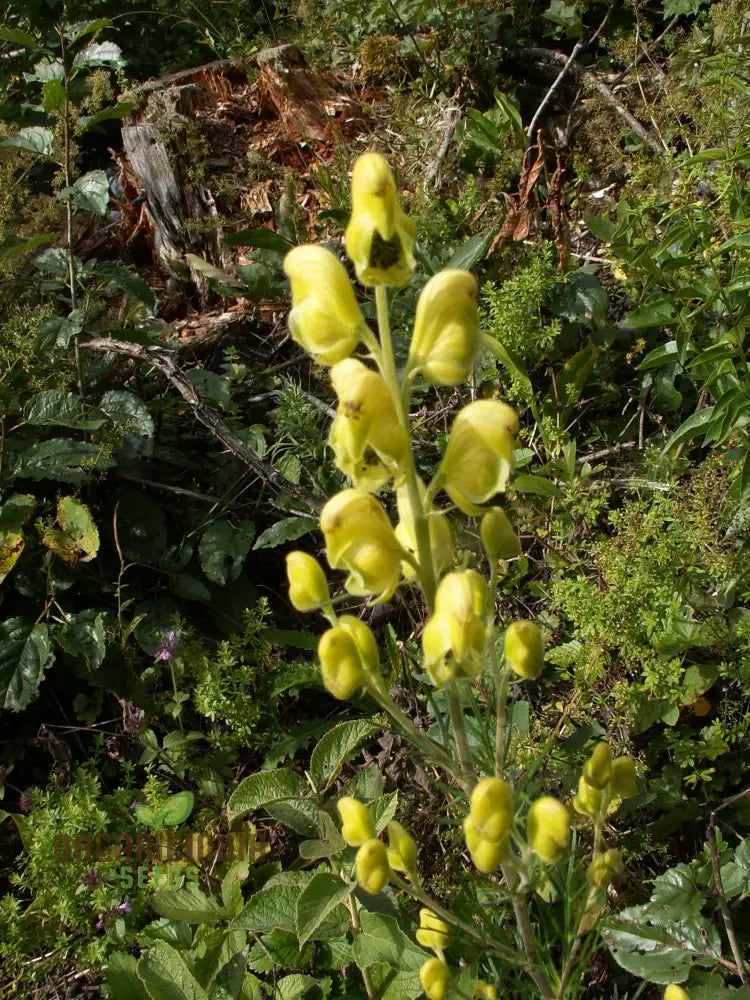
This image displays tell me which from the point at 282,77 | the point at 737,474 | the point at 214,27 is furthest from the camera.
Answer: the point at 214,27

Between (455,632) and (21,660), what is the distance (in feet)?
5.86

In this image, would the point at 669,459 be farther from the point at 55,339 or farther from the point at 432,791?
the point at 55,339

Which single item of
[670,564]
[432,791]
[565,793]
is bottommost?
[432,791]

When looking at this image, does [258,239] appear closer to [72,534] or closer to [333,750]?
[72,534]

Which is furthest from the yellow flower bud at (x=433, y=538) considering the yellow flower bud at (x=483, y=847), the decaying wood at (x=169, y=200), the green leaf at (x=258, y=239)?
the decaying wood at (x=169, y=200)

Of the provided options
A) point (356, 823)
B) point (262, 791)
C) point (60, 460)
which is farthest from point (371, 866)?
point (60, 460)

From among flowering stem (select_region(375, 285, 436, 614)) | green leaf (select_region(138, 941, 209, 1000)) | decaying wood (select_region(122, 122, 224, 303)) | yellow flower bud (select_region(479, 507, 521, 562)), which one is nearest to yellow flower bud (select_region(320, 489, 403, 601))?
flowering stem (select_region(375, 285, 436, 614))

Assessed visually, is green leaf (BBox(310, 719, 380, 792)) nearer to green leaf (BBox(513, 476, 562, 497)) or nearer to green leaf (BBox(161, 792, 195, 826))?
green leaf (BBox(161, 792, 195, 826))

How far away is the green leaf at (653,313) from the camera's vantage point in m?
2.56

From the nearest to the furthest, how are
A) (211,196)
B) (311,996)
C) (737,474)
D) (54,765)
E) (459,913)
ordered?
(459,913), (311,996), (737,474), (54,765), (211,196)

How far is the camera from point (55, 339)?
2793 mm

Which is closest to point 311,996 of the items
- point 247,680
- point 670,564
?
point 247,680

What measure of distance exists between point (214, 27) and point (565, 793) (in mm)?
5261

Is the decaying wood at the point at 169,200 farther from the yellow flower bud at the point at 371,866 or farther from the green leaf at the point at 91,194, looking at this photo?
the yellow flower bud at the point at 371,866
